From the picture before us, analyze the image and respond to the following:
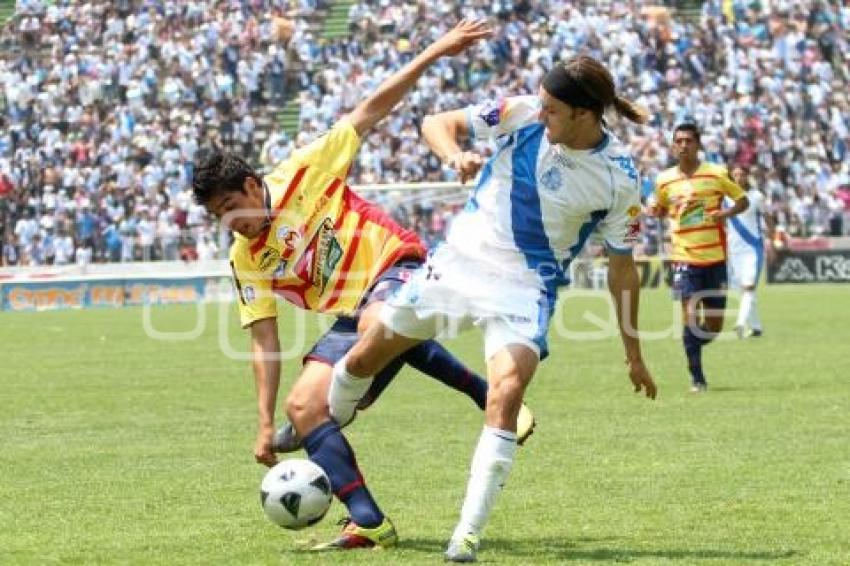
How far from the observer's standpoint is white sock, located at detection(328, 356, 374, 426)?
8195 mm

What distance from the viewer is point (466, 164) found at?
7.32 metres

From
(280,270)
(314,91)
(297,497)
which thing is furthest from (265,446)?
(314,91)

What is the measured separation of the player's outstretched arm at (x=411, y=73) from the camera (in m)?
8.30

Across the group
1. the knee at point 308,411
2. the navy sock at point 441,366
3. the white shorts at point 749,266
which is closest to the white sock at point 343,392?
the knee at point 308,411

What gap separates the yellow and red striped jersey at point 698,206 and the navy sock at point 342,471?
9.57 metres

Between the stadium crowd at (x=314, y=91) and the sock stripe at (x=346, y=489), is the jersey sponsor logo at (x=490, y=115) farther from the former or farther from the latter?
the stadium crowd at (x=314, y=91)

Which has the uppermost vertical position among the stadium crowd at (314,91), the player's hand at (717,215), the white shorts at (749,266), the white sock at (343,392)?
the white sock at (343,392)

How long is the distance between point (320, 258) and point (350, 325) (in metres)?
Result: 0.35

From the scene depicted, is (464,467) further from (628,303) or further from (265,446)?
(628,303)

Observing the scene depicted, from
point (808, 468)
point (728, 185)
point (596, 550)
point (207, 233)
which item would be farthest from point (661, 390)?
point (207, 233)

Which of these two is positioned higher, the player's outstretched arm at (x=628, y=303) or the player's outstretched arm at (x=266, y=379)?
the player's outstretched arm at (x=628, y=303)

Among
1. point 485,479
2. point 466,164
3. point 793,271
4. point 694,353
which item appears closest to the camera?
point 466,164

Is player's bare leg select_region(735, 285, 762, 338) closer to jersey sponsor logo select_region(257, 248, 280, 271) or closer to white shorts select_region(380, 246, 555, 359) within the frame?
jersey sponsor logo select_region(257, 248, 280, 271)

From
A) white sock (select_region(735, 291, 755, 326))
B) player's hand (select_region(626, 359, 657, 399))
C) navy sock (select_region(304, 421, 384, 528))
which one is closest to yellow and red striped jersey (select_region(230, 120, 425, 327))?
navy sock (select_region(304, 421, 384, 528))
